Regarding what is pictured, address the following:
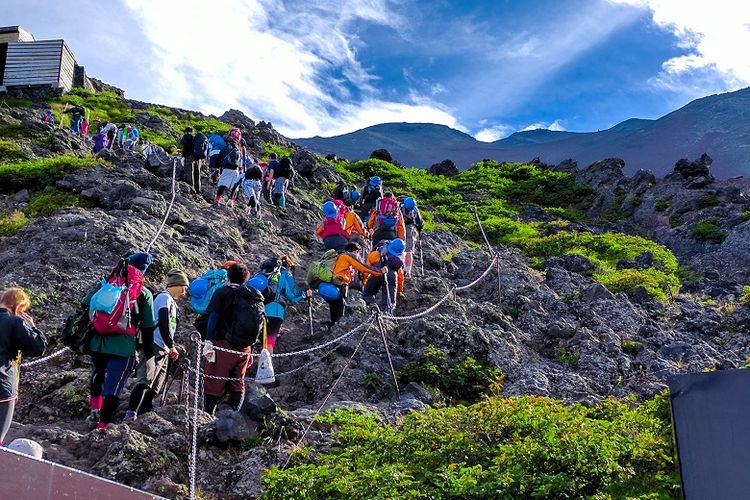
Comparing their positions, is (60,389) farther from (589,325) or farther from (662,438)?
(589,325)

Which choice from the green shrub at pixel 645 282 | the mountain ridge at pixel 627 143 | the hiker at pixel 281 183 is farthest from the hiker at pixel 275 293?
the mountain ridge at pixel 627 143

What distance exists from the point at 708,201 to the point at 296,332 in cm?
1946

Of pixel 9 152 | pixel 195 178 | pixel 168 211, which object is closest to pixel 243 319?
pixel 168 211

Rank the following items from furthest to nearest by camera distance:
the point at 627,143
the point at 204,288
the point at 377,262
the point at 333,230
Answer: the point at 627,143, the point at 333,230, the point at 377,262, the point at 204,288

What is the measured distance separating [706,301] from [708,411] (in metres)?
13.2

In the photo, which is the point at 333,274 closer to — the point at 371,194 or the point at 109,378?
the point at 109,378

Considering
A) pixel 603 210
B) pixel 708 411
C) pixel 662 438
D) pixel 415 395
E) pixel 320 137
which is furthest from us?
pixel 320 137

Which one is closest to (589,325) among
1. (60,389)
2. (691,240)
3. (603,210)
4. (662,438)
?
(662,438)

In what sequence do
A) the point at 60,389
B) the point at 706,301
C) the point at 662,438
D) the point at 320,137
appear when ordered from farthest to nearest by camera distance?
the point at 320,137 < the point at 706,301 < the point at 60,389 < the point at 662,438

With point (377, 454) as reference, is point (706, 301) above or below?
above

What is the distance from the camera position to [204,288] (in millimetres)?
9258

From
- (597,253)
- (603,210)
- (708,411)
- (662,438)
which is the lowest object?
(662,438)

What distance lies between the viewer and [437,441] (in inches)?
263

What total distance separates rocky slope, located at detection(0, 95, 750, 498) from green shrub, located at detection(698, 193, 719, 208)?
6.15 metres
